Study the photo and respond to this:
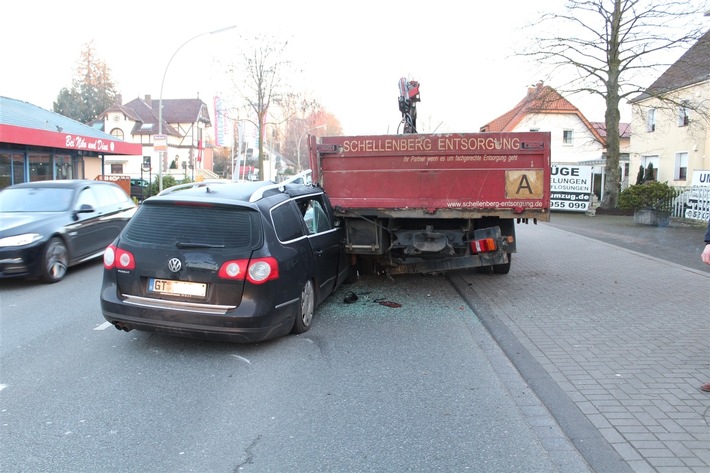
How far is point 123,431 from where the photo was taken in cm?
358

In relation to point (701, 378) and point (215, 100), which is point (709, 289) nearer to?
point (701, 378)

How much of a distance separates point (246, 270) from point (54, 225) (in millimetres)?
5122

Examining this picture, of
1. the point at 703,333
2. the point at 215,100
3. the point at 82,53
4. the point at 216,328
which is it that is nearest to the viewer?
the point at 216,328

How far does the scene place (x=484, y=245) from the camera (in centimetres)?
745

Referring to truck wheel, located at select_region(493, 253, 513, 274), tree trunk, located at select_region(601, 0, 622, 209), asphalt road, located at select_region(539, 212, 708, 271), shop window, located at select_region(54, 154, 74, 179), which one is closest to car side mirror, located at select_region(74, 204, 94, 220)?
truck wheel, located at select_region(493, 253, 513, 274)

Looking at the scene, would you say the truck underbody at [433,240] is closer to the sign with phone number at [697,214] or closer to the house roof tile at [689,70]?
the sign with phone number at [697,214]

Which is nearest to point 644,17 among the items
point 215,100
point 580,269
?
point 580,269

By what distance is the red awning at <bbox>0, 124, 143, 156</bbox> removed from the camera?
1828 cm

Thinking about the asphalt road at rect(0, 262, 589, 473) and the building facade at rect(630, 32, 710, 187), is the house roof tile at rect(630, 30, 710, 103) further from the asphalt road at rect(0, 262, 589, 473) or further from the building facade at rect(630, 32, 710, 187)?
the asphalt road at rect(0, 262, 589, 473)

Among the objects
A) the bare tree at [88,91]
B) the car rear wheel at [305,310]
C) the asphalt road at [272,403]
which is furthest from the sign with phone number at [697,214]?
the bare tree at [88,91]

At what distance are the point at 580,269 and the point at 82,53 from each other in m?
82.3

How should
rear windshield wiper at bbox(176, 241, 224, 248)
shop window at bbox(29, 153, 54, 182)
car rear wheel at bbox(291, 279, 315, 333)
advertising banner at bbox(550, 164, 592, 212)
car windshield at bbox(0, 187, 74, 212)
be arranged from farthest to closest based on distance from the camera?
advertising banner at bbox(550, 164, 592, 212) < shop window at bbox(29, 153, 54, 182) < car windshield at bbox(0, 187, 74, 212) < car rear wheel at bbox(291, 279, 315, 333) < rear windshield wiper at bbox(176, 241, 224, 248)

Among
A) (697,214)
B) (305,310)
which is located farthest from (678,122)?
(305,310)

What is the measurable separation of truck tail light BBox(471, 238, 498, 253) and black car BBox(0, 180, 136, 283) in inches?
247
